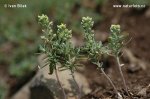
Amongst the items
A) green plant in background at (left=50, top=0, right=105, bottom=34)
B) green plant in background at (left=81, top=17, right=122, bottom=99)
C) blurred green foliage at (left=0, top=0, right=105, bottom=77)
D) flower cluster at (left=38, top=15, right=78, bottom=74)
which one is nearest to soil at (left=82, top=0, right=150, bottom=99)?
green plant in background at (left=50, top=0, right=105, bottom=34)

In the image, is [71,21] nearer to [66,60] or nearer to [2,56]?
[2,56]

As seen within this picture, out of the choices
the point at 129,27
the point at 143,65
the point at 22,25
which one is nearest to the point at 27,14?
the point at 22,25

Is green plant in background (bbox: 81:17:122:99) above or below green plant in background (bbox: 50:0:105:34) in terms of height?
below

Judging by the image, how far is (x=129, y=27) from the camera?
6.44 meters

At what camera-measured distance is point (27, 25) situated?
7.26 m

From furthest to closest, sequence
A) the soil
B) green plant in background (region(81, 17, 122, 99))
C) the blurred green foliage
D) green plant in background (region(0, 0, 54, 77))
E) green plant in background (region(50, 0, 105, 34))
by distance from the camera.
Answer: green plant in background (region(50, 0, 105, 34))
the blurred green foliage
green plant in background (region(0, 0, 54, 77))
the soil
green plant in background (region(81, 17, 122, 99))

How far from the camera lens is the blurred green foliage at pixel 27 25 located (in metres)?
6.28

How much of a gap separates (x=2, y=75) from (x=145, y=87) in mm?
2999

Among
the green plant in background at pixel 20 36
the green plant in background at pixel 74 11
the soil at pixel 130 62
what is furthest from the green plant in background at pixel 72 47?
the green plant in background at pixel 74 11

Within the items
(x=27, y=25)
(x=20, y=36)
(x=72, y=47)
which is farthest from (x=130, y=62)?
(x=27, y=25)

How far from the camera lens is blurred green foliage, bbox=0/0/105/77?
20.6ft

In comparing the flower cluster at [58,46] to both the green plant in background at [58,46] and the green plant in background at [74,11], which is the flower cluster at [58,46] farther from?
the green plant in background at [74,11]

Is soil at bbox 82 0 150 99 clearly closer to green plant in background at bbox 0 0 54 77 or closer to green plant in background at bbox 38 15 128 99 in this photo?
green plant in background at bbox 38 15 128 99

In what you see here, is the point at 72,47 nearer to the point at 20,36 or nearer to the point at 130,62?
the point at 130,62
